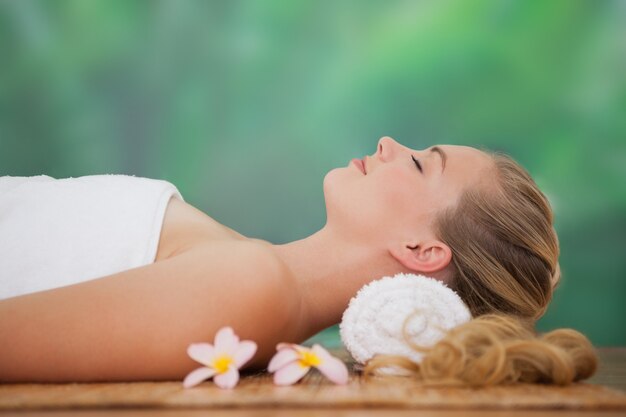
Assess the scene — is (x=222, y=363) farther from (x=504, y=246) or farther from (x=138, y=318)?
(x=504, y=246)

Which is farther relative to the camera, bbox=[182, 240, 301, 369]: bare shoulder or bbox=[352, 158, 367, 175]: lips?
bbox=[352, 158, 367, 175]: lips

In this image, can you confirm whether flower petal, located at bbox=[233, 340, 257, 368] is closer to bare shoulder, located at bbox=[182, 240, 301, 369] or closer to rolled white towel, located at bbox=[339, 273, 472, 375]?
bare shoulder, located at bbox=[182, 240, 301, 369]

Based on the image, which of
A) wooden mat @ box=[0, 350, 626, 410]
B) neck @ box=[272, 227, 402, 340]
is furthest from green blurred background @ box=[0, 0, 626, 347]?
wooden mat @ box=[0, 350, 626, 410]

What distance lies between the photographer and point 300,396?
1.22m

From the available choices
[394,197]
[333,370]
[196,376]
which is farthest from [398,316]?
[196,376]

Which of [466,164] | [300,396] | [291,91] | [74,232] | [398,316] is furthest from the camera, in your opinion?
[291,91]

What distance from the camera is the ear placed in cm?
175

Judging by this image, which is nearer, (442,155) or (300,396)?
(300,396)

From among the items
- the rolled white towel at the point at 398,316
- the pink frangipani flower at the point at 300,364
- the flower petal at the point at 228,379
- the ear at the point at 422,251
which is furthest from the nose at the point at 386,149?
the flower petal at the point at 228,379

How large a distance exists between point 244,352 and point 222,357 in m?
0.04

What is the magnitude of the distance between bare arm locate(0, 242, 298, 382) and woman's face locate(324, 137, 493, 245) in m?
0.39

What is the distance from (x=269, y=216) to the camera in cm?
319

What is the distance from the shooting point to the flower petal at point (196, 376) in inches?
51.8

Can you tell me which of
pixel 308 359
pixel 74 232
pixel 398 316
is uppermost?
pixel 74 232
